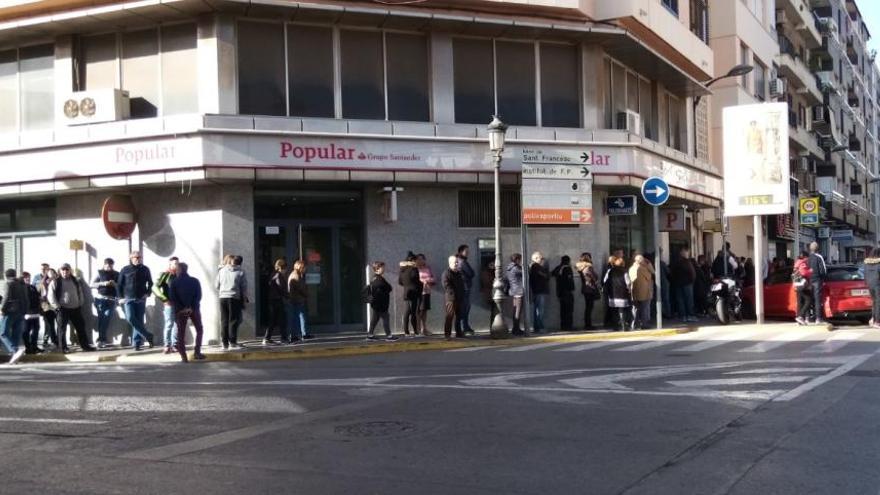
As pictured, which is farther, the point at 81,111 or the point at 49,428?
the point at 81,111

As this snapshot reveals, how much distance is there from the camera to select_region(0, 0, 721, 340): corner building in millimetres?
18016

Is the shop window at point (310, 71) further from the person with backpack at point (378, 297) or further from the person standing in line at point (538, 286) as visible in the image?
the person standing in line at point (538, 286)

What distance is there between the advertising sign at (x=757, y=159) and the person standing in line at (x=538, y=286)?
5.23 m

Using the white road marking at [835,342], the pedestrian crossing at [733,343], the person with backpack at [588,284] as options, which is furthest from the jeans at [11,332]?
the white road marking at [835,342]

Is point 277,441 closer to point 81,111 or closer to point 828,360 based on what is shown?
point 828,360

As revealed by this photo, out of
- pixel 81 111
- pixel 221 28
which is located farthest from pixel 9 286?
pixel 221 28

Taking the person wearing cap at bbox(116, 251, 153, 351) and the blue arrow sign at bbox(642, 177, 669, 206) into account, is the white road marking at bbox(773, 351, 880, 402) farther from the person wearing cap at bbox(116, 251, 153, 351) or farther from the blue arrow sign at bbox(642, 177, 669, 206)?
the person wearing cap at bbox(116, 251, 153, 351)

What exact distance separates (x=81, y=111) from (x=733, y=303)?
16.0 m

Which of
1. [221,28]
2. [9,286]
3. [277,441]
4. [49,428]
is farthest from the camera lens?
[221,28]

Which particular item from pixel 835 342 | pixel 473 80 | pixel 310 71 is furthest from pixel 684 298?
pixel 310 71

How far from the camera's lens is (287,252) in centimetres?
1889

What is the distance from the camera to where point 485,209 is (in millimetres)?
20422

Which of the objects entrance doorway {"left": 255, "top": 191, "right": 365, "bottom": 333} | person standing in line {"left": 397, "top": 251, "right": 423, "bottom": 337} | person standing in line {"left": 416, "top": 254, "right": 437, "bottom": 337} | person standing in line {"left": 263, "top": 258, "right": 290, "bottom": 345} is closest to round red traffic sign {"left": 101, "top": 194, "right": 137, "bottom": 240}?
entrance doorway {"left": 255, "top": 191, "right": 365, "bottom": 333}

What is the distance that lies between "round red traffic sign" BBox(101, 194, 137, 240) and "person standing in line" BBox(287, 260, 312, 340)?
3.70m
